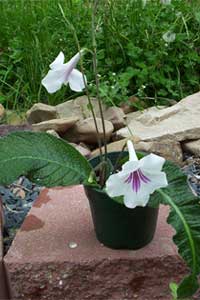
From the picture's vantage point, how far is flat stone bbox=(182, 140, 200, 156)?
110 inches

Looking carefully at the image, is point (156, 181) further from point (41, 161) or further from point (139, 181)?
point (41, 161)

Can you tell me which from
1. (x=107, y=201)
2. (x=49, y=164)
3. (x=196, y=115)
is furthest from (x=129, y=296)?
(x=196, y=115)

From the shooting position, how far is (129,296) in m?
1.93


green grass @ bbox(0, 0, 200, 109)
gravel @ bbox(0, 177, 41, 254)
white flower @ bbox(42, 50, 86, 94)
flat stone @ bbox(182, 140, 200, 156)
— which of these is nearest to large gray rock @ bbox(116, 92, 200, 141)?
flat stone @ bbox(182, 140, 200, 156)

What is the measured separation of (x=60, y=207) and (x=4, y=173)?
438 millimetres

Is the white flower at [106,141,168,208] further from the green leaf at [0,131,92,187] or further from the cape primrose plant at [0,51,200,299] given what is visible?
the green leaf at [0,131,92,187]

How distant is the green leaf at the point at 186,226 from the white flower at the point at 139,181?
0.57 feet

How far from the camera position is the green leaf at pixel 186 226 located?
1.65 metres

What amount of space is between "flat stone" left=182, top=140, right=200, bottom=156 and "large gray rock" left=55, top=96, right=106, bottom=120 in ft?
1.69

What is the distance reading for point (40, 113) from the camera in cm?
307

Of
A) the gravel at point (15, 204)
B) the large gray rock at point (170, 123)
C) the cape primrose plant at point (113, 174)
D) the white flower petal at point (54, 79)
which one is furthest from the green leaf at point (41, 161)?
Result: the large gray rock at point (170, 123)

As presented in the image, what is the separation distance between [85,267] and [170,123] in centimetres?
127

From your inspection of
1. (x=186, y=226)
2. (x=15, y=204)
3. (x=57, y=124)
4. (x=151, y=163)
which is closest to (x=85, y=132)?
(x=57, y=124)

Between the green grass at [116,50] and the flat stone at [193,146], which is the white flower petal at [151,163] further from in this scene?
the green grass at [116,50]
